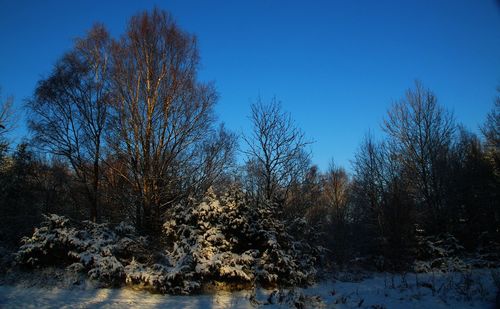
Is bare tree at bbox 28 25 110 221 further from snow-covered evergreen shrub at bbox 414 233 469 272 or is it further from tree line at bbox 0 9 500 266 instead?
snow-covered evergreen shrub at bbox 414 233 469 272

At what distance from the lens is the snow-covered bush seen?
36.1ft

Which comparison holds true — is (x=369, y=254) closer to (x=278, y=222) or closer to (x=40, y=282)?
(x=278, y=222)

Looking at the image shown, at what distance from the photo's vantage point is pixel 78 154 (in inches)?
746

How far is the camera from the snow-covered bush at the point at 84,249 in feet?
36.1

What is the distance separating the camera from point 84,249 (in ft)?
39.1

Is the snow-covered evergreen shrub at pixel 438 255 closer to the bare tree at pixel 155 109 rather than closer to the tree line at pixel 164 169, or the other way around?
the tree line at pixel 164 169

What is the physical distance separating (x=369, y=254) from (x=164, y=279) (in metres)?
12.5

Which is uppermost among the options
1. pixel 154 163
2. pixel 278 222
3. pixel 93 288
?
pixel 154 163

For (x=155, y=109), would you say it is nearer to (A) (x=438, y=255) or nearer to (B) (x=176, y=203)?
(B) (x=176, y=203)

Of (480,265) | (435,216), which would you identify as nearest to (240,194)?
(480,265)

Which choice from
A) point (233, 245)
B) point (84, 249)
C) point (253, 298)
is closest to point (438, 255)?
point (233, 245)

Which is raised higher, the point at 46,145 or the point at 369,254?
the point at 46,145

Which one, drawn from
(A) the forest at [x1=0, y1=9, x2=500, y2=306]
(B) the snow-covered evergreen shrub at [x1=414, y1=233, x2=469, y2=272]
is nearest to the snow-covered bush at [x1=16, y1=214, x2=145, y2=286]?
(A) the forest at [x1=0, y1=9, x2=500, y2=306]

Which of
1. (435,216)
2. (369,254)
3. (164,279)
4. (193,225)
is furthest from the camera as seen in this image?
(435,216)
